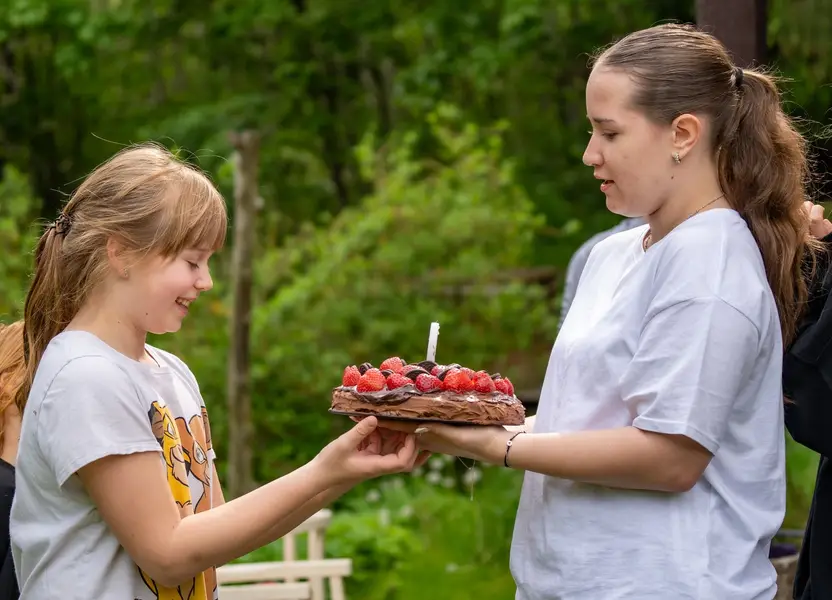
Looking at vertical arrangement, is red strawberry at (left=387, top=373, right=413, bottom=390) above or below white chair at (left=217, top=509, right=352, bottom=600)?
above

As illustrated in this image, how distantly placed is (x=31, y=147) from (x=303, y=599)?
11.1 meters

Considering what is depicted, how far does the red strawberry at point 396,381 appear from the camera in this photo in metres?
2.29

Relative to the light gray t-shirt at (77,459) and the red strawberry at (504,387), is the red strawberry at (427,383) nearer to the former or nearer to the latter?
the red strawberry at (504,387)

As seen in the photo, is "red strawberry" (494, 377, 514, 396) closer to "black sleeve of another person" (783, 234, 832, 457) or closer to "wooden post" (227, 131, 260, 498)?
"black sleeve of another person" (783, 234, 832, 457)

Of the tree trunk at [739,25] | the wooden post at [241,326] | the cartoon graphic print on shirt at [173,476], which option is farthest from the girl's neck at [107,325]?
the wooden post at [241,326]

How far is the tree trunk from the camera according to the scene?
3.87 meters

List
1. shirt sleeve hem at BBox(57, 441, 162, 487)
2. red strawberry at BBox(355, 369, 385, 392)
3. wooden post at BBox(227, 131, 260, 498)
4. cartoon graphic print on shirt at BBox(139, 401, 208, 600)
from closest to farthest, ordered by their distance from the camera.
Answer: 1. shirt sleeve hem at BBox(57, 441, 162, 487)
2. cartoon graphic print on shirt at BBox(139, 401, 208, 600)
3. red strawberry at BBox(355, 369, 385, 392)
4. wooden post at BBox(227, 131, 260, 498)

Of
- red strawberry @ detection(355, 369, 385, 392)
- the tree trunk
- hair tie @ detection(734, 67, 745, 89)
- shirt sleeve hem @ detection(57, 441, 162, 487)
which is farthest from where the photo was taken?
the tree trunk

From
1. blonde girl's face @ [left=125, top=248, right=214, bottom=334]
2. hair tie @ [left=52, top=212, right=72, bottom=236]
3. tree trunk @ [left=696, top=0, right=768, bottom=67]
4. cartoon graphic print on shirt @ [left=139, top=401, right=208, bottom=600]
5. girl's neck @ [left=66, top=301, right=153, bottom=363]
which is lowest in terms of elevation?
cartoon graphic print on shirt @ [left=139, top=401, right=208, bottom=600]

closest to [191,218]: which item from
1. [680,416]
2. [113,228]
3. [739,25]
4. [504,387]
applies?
[113,228]

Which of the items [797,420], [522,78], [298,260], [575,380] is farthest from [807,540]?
[522,78]

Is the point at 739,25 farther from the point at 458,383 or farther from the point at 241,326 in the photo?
the point at 241,326

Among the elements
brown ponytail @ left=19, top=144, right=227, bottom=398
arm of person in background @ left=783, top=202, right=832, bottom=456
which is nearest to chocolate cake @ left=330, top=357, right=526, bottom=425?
brown ponytail @ left=19, top=144, right=227, bottom=398

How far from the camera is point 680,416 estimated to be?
6.33 feet
